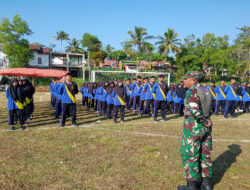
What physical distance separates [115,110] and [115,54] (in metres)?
45.8

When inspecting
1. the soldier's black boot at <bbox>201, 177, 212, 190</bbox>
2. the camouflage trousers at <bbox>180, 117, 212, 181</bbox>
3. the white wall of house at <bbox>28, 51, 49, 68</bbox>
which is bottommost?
the soldier's black boot at <bbox>201, 177, 212, 190</bbox>

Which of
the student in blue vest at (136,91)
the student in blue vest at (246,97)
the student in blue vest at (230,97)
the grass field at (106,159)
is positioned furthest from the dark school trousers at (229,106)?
the student in blue vest at (136,91)

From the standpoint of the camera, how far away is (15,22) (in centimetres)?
3847

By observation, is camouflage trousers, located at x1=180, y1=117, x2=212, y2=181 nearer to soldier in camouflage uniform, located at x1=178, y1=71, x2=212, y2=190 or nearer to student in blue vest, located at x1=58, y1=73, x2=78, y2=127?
soldier in camouflage uniform, located at x1=178, y1=71, x2=212, y2=190

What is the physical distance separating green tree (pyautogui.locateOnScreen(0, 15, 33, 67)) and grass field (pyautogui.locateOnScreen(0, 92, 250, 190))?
33957 mm

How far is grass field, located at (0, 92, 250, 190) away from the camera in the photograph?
397 centimetres

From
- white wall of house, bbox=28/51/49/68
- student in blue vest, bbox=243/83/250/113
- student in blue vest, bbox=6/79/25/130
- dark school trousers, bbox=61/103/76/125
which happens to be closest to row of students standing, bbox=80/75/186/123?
dark school trousers, bbox=61/103/76/125

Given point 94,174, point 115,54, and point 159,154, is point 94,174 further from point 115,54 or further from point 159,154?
point 115,54

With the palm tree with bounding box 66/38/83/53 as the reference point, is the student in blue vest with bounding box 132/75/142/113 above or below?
below

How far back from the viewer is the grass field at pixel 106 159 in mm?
3973

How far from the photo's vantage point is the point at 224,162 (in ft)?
16.4

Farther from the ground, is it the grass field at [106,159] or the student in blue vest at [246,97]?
the student in blue vest at [246,97]

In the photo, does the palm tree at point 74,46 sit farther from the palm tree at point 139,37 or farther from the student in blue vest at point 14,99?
the student in blue vest at point 14,99

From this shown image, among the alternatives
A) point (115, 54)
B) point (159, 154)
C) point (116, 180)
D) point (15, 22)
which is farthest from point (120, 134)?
point (115, 54)
